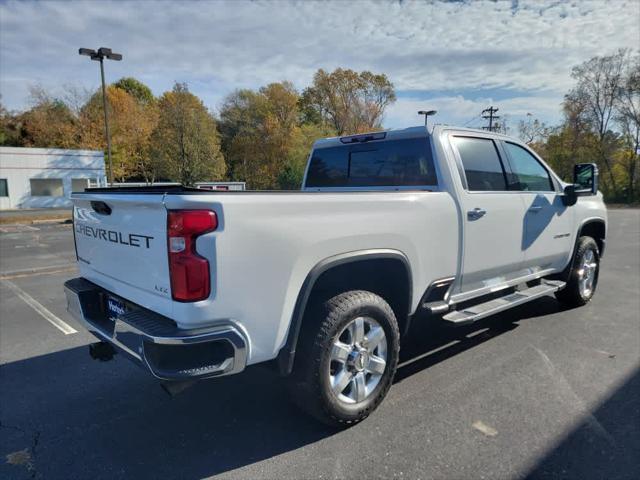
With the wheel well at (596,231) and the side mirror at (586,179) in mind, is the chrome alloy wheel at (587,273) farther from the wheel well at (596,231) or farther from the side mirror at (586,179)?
the side mirror at (586,179)

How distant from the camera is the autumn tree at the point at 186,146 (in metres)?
36.2

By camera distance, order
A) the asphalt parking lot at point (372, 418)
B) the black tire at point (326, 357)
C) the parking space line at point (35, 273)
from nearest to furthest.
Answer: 1. the asphalt parking lot at point (372, 418)
2. the black tire at point (326, 357)
3. the parking space line at point (35, 273)

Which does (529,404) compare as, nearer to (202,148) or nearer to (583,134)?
(202,148)

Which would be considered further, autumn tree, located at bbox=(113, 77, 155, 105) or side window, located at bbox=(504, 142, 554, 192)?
autumn tree, located at bbox=(113, 77, 155, 105)

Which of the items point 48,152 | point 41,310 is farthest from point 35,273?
point 48,152

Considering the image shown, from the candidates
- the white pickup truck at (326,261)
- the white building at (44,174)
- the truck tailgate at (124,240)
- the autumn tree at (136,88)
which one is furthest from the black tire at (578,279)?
the autumn tree at (136,88)

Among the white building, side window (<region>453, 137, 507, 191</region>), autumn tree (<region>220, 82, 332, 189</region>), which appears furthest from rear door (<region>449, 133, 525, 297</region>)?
autumn tree (<region>220, 82, 332, 189</region>)

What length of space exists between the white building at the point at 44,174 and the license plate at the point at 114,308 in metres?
34.5

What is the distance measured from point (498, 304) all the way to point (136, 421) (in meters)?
3.05

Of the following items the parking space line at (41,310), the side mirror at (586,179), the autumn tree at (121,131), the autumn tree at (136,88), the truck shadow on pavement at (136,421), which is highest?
the autumn tree at (136,88)

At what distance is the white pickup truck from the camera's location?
2264 millimetres

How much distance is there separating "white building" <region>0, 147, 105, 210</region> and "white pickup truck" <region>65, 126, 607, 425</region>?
34.6 m

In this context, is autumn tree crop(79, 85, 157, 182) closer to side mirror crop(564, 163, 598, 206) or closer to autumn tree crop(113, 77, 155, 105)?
autumn tree crop(113, 77, 155, 105)

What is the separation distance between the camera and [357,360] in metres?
2.97
